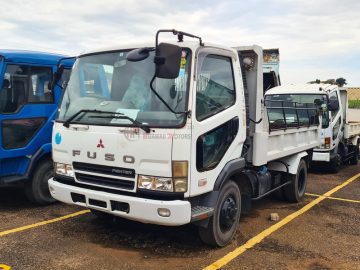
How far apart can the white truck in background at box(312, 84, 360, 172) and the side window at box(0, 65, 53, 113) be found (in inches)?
238

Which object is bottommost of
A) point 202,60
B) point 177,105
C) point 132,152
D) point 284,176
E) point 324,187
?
point 324,187

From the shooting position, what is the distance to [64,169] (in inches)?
183

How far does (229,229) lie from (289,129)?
2322 millimetres

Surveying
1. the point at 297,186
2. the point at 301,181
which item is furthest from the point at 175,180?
the point at 301,181

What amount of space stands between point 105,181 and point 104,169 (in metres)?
0.13

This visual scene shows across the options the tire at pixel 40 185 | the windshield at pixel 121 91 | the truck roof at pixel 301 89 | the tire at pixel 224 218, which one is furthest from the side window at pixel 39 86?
the truck roof at pixel 301 89

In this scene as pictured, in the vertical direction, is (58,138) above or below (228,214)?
above

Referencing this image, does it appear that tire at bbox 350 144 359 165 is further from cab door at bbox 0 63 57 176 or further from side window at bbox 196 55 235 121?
cab door at bbox 0 63 57 176

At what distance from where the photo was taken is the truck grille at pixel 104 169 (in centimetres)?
414

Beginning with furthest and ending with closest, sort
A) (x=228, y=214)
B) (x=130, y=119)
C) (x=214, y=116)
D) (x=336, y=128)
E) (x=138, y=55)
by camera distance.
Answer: (x=336, y=128) < (x=228, y=214) < (x=214, y=116) < (x=130, y=119) < (x=138, y=55)

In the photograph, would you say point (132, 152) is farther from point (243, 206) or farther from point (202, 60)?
point (243, 206)

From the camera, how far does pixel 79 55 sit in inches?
197

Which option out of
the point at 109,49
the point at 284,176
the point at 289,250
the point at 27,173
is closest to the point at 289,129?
the point at 284,176

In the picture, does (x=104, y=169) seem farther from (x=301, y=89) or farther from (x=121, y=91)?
(x=301, y=89)
